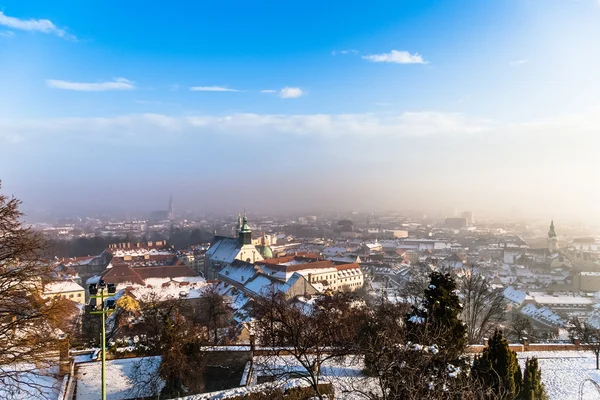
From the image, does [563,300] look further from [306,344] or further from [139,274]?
[139,274]

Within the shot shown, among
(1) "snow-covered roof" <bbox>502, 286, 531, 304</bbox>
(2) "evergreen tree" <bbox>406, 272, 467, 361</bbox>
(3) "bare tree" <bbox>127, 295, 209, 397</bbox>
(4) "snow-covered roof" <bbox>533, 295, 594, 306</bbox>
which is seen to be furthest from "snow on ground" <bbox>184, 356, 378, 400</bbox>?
(4) "snow-covered roof" <bbox>533, 295, 594, 306</bbox>

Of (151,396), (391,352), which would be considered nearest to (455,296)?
(391,352)

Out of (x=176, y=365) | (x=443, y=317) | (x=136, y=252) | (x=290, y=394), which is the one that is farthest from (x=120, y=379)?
(x=136, y=252)

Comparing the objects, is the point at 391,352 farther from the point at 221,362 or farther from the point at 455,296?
the point at 221,362

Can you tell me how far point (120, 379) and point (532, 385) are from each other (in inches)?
571

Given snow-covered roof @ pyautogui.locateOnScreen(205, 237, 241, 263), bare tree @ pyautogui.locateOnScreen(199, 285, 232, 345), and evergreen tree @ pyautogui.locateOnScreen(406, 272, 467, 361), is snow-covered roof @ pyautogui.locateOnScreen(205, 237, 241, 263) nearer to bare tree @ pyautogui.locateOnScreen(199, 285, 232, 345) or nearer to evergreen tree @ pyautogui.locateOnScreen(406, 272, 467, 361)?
bare tree @ pyautogui.locateOnScreen(199, 285, 232, 345)

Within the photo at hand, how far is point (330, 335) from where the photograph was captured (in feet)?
50.6

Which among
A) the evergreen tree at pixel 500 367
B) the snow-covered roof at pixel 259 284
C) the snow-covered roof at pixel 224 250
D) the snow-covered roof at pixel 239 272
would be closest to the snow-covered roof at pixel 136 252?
the snow-covered roof at pixel 224 250

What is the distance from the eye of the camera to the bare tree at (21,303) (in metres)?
8.90

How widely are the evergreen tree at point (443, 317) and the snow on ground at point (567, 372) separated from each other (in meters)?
5.48

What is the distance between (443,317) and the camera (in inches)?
483

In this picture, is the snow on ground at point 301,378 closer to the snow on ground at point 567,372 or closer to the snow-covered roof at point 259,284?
the snow on ground at point 567,372

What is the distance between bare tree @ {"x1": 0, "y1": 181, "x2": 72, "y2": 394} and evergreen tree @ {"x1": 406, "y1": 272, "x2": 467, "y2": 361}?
30.0 ft

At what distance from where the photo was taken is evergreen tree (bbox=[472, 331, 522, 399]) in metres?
12.8
